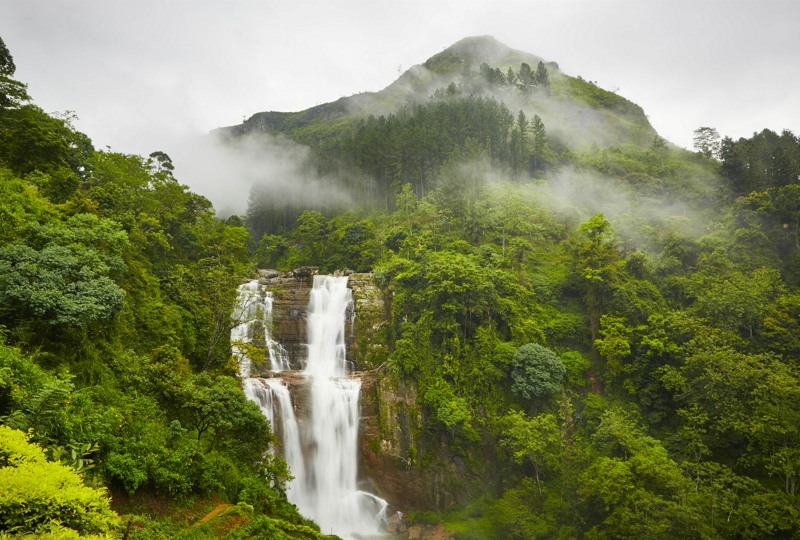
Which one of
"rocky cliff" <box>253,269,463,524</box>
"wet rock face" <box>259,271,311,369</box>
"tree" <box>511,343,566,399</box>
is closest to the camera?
"rocky cliff" <box>253,269,463,524</box>

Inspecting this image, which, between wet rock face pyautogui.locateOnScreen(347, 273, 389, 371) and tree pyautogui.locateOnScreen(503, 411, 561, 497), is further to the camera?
wet rock face pyautogui.locateOnScreen(347, 273, 389, 371)

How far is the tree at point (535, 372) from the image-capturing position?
1220 inches

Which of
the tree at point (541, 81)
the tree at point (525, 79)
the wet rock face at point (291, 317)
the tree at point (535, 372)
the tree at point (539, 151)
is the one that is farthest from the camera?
the tree at point (541, 81)

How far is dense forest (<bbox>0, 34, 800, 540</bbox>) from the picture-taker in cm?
1325

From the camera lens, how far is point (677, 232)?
4212 cm

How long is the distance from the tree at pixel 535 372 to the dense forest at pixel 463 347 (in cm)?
17

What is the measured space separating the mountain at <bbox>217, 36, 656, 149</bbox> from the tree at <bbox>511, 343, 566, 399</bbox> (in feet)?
189

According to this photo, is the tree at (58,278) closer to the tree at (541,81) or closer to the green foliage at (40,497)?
the green foliage at (40,497)

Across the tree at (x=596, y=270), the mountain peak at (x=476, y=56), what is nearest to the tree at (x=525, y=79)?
the mountain peak at (x=476, y=56)

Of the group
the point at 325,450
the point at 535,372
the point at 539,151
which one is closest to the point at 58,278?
the point at 325,450

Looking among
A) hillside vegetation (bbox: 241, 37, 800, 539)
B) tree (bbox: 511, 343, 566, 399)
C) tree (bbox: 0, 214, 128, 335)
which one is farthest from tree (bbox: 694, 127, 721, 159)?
tree (bbox: 0, 214, 128, 335)

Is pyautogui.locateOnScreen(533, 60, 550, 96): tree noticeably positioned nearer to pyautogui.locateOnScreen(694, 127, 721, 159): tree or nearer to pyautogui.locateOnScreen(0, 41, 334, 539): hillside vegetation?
pyautogui.locateOnScreen(694, 127, 721, 159): tree

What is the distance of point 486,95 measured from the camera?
91.1 metres

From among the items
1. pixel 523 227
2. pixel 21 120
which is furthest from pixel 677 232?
pixel 21 120
